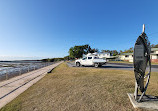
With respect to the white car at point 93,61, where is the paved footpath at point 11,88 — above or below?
below

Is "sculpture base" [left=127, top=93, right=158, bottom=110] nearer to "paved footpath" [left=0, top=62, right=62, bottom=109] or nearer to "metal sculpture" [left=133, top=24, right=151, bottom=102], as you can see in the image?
"metal sculpture" [left=133, top=24, right=151, bottom=102]

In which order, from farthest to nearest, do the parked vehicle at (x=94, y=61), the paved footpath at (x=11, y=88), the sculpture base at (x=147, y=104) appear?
the parked vehicle at (x=94, y=61) → the paved footpath at (x=11, y=88) → the sculpture base at (x=147, y=104)

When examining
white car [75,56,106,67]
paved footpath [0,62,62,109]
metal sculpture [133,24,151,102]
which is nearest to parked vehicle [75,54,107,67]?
white car [75,56,106,67]

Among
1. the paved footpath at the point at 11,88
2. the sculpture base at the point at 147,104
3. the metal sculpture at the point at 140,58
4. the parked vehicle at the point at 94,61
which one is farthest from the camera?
the parked vehicle at the point at 94,61

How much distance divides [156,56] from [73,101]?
39.0m

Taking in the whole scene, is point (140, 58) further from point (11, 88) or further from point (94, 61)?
point (94, 61)

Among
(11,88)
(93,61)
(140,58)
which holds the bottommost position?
(11,88)

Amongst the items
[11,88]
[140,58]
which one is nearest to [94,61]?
[140,58]

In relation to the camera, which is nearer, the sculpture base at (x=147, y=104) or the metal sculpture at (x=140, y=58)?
the sculpture base at (x=147, y=104)

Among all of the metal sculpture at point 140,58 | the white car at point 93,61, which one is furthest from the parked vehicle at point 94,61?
the metal sculpture at point 140,58

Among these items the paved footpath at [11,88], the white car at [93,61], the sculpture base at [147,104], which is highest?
the white car at [93,61]

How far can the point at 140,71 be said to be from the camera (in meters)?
2.68

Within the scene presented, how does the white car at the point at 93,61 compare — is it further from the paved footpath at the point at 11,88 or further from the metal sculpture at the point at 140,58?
the metal sculpture at the point at 140,58

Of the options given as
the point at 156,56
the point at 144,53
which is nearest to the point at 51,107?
the point at 144,53
